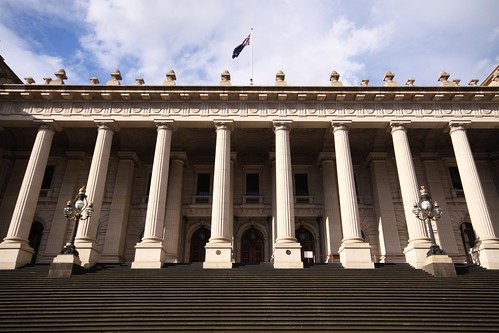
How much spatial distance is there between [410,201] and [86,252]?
654 inches

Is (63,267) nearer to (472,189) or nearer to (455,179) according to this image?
(472,189)

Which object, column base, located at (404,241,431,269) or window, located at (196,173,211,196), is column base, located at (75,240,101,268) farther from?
column base, located at (404,241,431,269)

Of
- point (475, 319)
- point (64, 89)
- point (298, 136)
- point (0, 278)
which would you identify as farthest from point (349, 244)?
point (64, 89)

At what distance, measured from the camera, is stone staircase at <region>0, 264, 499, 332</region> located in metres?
10.9

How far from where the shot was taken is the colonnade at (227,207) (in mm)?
17984

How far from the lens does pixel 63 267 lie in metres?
15.5

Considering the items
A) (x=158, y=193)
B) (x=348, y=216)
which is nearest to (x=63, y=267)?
(x=158, y=193)

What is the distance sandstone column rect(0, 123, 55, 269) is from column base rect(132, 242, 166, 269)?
5761mm

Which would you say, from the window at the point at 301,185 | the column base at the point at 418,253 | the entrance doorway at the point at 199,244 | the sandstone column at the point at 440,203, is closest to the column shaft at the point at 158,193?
the entrance doorway at the point at 199,244

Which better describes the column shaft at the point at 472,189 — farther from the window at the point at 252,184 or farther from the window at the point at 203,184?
the window at the point at 203,184

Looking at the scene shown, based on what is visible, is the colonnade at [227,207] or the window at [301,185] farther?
the window at [301,185]

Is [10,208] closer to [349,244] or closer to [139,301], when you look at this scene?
[139,301]

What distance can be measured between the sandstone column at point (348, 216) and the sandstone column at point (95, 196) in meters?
12.5

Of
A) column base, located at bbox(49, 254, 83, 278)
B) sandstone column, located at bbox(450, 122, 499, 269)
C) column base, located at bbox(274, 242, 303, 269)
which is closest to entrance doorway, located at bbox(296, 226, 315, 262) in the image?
column base, located at bbox(274, 242, 303, 269)
